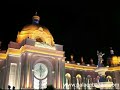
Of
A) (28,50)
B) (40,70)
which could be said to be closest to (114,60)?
(40,70)

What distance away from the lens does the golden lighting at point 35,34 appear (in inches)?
1598

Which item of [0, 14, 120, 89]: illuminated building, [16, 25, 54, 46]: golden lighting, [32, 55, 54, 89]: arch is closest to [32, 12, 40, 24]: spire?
[0, 14, 120, 89]: illuminated building

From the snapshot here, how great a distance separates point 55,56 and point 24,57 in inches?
261

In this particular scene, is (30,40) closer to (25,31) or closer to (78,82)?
(25,31)

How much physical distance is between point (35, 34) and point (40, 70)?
25.1 feet

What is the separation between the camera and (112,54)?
62250 mm

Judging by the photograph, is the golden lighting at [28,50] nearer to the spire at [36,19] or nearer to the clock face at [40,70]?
the clock face at [40,70]

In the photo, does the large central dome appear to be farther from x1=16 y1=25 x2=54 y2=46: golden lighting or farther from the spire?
the spire

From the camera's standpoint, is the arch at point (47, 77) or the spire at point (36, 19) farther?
the spire at point (36, 19)

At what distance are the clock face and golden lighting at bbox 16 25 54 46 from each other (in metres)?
5.19

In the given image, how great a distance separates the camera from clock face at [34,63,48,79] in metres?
37.6

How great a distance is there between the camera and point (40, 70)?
38.3 m

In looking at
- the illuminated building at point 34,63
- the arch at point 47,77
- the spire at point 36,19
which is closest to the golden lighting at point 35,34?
the illuminated building at point 34,63

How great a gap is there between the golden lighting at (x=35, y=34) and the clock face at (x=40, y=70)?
5190 mm
